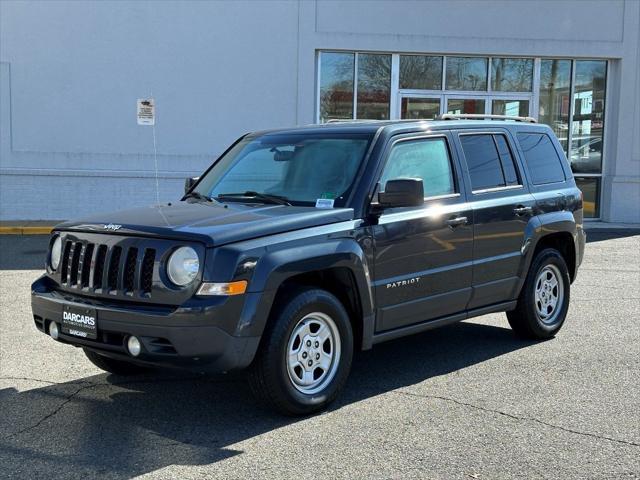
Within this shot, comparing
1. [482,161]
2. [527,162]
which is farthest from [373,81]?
[482,161]

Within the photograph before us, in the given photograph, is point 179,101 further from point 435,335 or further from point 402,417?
point 402,417

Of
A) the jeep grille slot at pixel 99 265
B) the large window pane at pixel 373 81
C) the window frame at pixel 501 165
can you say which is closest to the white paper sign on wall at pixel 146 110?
the large window pane at pixel 373 81

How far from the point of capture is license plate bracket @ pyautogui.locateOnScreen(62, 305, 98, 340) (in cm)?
459

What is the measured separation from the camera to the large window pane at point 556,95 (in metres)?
17.5

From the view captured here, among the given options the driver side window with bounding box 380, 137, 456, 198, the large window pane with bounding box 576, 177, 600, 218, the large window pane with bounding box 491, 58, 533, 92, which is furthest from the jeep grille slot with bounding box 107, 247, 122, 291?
the large window pane with bounding box 576, 177, 600, 218

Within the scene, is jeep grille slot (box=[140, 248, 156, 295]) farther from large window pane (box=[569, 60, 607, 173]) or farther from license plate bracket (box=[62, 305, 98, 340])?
large window pane (box=[569, 60, 607, 173])

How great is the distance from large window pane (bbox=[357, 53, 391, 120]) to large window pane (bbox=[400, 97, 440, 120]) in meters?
0.41

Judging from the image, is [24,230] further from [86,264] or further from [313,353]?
[313,353]

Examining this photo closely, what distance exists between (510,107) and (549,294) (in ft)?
37.2

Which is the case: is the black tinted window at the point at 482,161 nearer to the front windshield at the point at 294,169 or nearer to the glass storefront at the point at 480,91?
the front windshield at the point at 294,169

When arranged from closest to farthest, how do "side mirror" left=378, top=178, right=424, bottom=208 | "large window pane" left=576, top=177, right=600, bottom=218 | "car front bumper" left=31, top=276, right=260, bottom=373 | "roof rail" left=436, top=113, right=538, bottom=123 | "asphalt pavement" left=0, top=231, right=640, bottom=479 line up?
"asphalt pavement" left=0, top=231, right=640, bottom=479
"car front bumper" left=31, top=276, right=260, bottom=373
"side mirror" left=378, top=178, right=424, bottom=208
"roof rail" left=436, top=113, right=538, bottom=123
"large window pane" left=576, top=177, right=600, bottom=218

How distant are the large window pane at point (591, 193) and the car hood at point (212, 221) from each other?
14017mm

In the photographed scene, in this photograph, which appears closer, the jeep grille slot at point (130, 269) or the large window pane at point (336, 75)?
the jeep grille slot at point (130, 269)

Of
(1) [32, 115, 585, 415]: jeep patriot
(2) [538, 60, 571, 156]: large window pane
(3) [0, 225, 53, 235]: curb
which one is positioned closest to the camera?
(1) [32, 115, 585, 415]: jeep patriot
